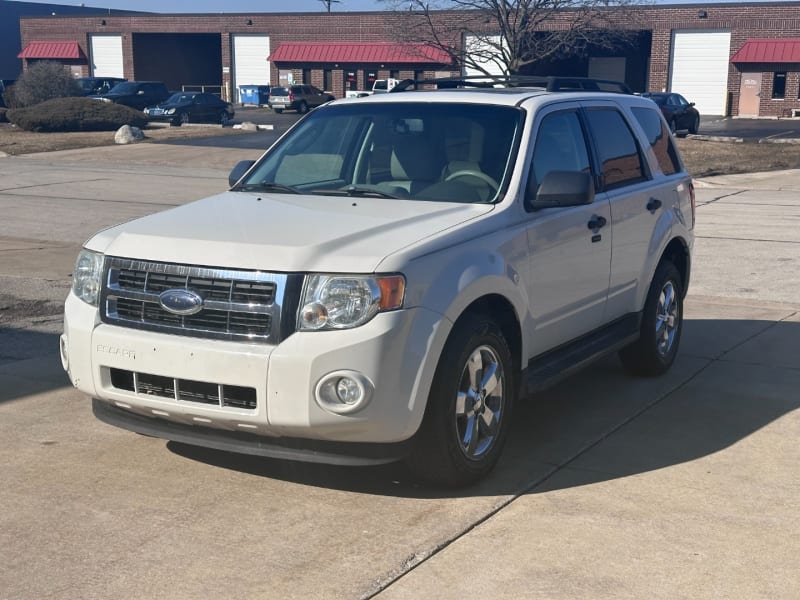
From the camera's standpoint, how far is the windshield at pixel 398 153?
5.77 m

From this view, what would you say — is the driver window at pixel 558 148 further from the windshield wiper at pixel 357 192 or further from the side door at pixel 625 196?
the windshield wiper at pixel 357 192

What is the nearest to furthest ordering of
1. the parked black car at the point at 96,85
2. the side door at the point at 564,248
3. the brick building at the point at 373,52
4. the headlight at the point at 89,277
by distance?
1. the headlight at the point at 89,277
2. the side door at the point at 564,248
3. the parked black car at the point at 96,85
4. the brick building at the point at 373,52

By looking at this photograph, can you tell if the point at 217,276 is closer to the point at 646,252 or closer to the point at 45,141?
the point at 646,252

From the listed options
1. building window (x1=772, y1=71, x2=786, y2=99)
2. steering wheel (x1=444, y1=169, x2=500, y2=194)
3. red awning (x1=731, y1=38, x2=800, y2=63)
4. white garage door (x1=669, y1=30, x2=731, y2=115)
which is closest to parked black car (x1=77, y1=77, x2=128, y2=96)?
white garage door (x1=669, y1=30, x2=731, y2=115)

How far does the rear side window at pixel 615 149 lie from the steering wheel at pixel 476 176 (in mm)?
1108

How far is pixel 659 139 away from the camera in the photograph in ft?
24.9

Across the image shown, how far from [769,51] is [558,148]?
55.8 m

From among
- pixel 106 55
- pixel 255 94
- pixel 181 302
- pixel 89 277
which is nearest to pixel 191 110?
pixel 255 94

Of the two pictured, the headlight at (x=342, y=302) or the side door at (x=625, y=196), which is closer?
the headlight at (x=342, y=302)

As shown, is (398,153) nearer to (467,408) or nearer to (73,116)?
(467,408)

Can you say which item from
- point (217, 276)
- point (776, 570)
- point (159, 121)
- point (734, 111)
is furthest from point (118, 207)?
point (734, 111)

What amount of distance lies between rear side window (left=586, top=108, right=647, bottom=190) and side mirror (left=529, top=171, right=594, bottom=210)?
978 millimetres

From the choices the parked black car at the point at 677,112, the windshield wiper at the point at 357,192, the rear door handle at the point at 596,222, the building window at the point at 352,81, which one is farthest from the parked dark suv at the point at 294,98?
the windshield wiper at the point at 357,192

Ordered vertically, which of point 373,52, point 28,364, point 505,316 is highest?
point 373,52
